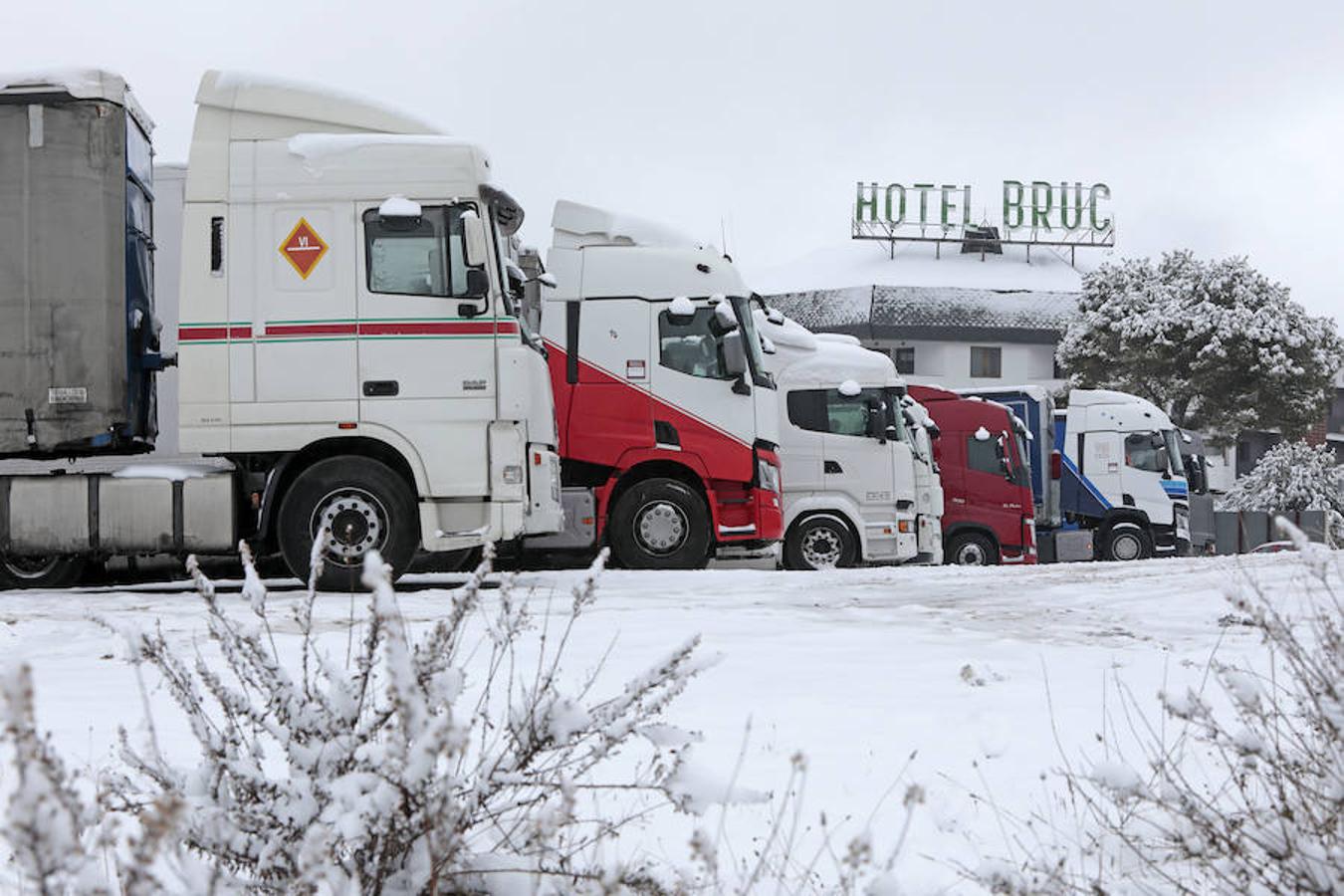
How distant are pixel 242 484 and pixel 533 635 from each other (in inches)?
141

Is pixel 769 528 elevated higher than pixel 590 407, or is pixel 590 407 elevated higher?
pixel 590 407

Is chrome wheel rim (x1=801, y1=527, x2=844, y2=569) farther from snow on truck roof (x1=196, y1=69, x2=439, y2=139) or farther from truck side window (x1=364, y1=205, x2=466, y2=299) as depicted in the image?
snow on truck roof (x1=196, y1=69, x2=439, y2=139)

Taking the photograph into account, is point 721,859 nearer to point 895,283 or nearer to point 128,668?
point 128,668

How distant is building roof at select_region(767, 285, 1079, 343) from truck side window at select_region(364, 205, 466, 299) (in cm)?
4249

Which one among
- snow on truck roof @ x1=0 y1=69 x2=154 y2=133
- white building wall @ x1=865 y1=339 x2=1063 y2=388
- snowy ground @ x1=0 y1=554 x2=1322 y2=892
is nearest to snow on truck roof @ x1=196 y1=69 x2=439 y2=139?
snow on truck roof @ x1=0 y1=69 x2=154 y2=133

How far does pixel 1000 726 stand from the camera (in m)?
5.07

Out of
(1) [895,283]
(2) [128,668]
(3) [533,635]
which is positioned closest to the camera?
(2) [128,668]

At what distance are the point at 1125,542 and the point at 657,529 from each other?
1573 centimetres

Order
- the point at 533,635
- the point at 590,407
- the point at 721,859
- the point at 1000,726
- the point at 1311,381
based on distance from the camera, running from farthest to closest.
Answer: the point at 1311,381 < the point at 590,407 < the point at 533,635 < the point at 1000,726 < the point at 721,859

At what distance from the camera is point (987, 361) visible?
53500 millimetres

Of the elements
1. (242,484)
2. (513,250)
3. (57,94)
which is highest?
(57,94)

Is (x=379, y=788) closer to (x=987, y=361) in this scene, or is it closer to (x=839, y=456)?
(x=839, y=456)

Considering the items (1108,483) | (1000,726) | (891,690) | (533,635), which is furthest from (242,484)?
(1108,483)

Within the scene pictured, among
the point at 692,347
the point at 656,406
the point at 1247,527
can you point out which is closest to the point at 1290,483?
the point at 1247,527
